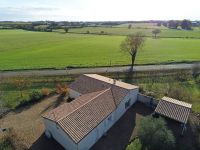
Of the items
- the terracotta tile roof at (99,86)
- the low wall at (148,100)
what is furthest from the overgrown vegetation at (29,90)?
the low wall at (148,100)

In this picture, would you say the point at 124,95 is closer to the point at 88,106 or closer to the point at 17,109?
the point at 88,106

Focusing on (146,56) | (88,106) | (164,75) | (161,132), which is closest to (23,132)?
(88,106)

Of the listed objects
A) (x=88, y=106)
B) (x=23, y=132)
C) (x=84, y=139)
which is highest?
(x=88, y=106)

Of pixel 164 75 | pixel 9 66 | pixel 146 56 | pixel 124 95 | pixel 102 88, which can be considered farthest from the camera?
pixel 146 56

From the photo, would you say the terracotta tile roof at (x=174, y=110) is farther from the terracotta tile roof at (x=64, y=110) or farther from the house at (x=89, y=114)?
the terracotta tile roof at (x=64, y=110)

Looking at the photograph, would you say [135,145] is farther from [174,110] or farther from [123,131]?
[174,110]

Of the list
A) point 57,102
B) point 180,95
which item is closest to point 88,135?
point 57,102

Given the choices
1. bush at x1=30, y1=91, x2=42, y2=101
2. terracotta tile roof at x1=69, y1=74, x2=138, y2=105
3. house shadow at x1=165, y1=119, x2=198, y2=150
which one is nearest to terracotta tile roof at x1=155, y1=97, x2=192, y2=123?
house shadow at x1=165, y1=119, x2=198, y2=150
